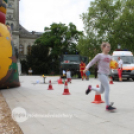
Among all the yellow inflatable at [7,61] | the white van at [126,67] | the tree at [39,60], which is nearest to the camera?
the yellow inflatable at [7,61]

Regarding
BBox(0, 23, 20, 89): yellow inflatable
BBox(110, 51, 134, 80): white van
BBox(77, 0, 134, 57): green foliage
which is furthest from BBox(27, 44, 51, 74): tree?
BBox(0, 23, 20, 89): yellow inflatable

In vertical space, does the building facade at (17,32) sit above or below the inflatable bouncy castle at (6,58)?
above

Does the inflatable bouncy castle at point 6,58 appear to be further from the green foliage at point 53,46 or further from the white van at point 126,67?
the green foliage at point 53,46

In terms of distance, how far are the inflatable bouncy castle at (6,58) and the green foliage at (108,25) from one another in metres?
23.0

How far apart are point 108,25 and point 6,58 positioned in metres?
25.3

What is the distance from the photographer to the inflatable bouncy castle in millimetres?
9977

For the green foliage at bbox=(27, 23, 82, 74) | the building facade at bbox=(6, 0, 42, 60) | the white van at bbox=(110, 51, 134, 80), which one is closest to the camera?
the white van at bbox=(110, 51, 134, 80)

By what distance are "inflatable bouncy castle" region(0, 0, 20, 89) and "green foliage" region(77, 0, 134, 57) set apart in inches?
907

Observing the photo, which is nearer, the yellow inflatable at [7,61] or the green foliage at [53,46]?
the yellow inflatable at [7,61]

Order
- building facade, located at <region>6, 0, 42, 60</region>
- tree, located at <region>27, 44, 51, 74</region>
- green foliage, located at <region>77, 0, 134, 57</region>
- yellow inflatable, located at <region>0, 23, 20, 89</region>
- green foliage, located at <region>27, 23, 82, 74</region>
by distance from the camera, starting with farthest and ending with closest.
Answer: building facade, located at <region>6, 0, 42, 60</region> < green foliage, located at <region>27, 23, 82, 74</region> < tree, located at <region>27, 44, 51, 74</region> < green foliage, located at <region>77, 0, 134, 57</region> < yellow inflatable, located at <region>0, 23, 20, 89</region>

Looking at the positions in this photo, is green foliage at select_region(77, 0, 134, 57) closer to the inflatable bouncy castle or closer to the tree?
the tree

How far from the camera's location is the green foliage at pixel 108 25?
31.7 meters

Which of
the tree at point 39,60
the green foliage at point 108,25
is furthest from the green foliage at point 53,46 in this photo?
the green foliage at point 108,25

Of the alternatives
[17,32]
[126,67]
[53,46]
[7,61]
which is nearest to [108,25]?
[126,67]
